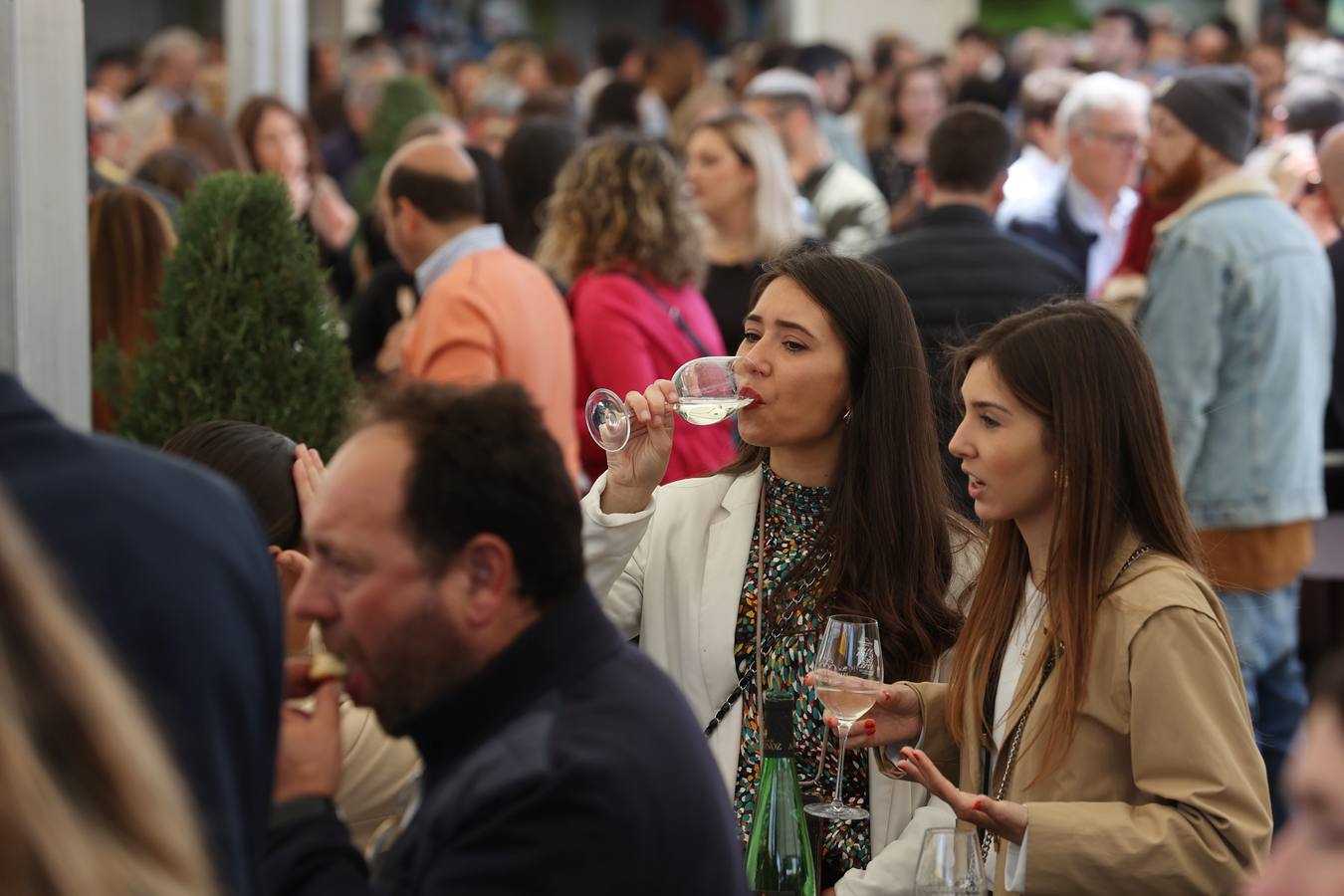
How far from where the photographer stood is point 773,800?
2.32 meters

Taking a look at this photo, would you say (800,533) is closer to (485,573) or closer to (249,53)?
(485,573)

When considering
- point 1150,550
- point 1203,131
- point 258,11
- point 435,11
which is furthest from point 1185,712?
point 435,11

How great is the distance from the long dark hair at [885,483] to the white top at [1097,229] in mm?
3699

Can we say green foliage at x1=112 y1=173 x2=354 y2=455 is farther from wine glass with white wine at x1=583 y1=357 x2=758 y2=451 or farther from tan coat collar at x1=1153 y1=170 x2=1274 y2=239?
tan coat collar at x1=1153 y1=170 x2=1274 y2=239

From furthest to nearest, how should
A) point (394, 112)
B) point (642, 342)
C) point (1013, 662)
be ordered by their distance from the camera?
point (394, 112) → point (642, 342) → point (1013, 662)

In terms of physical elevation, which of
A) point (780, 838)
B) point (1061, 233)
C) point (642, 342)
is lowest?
point (780, 838)

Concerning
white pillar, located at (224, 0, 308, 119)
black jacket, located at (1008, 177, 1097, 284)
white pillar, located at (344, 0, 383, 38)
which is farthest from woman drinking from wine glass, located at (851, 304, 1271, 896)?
white pillar, located at (344, 0, 383, 38)

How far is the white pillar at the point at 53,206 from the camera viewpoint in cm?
361

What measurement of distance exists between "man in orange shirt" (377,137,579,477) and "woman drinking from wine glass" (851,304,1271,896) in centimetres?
205

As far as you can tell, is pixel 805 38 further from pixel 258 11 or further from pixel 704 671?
pixel 704 671

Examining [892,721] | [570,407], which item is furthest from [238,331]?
[892,721]

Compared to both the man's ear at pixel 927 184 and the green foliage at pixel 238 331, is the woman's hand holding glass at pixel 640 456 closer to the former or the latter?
the green foliage at pixel 238 331

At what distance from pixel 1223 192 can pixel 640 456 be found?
271 cm

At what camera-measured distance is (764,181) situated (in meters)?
5.50
